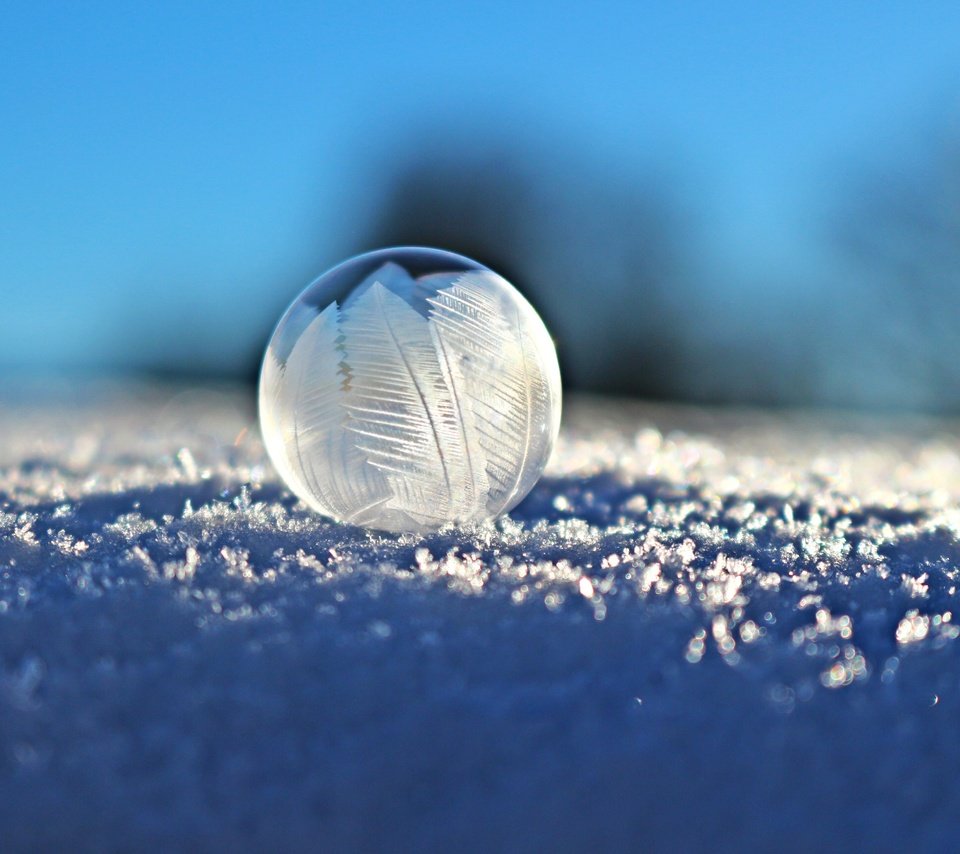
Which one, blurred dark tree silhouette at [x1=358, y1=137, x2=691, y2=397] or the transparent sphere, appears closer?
the transparent sphere

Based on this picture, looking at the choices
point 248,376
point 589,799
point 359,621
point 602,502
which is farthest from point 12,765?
point 248,376

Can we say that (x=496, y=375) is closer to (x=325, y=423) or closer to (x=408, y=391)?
(x=408, y=391)

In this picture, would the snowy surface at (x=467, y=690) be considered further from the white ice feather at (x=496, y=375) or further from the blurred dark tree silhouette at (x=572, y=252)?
the blurred dark tree silhouette at (x=572, y=252)

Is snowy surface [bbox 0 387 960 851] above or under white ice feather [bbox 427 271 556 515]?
under

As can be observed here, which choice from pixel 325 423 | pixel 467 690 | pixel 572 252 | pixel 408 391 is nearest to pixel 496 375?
pixel 408 391

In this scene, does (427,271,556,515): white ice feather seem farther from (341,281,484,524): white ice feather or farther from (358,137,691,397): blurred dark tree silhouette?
(358,137,691,397): blurred dark tree silhouette

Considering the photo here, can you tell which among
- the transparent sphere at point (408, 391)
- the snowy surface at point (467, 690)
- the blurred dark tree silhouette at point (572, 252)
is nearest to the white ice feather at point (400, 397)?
the transparent sphere at point (408, 391)

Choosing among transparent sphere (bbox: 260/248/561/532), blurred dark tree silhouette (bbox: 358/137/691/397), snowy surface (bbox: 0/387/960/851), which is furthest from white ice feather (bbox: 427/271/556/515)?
blurred dark tree silhouette (bbox: 358/137/691/397)
